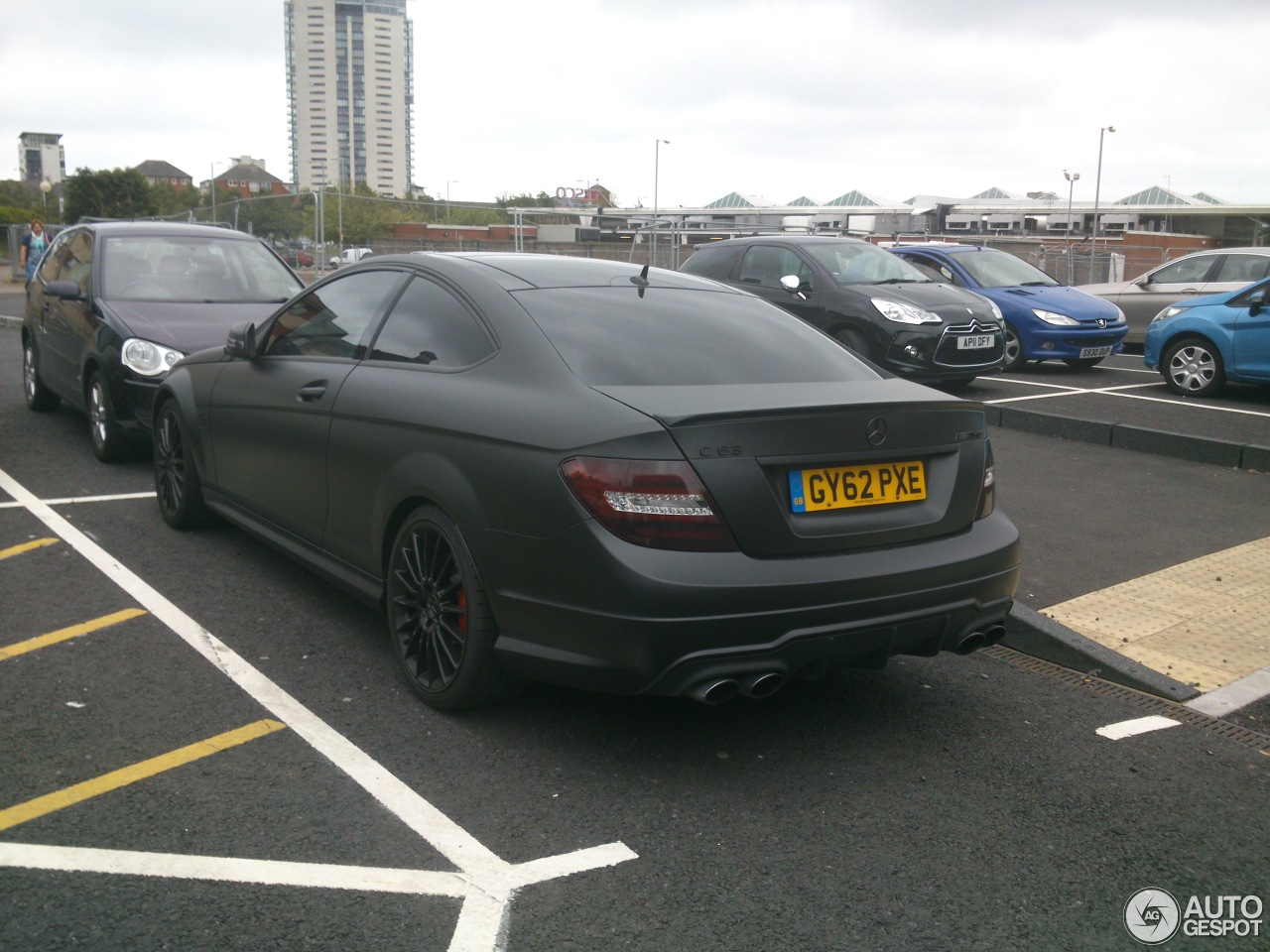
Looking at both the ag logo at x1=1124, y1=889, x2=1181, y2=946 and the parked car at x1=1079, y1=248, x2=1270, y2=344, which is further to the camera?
the parked car at x1=1079, y1=248, x2=1270, y2=344

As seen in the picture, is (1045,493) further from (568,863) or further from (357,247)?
(357,247)

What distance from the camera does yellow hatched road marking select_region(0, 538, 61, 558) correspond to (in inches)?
236

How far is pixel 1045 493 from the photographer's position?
7781 mm

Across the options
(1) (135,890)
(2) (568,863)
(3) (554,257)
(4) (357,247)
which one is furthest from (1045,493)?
(4) (357,247)

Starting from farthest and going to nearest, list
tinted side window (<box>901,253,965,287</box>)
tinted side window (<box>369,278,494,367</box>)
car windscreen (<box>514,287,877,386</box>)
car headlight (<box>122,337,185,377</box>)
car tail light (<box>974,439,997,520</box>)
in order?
tinted side window (<box>901,253,965,287</box>), car headlight (<box>122,337,185,377</box>), tinted side window (<box>369,278,494,367</box>), car tail light (<box>974,439,997,520</box>), car windscreen (<box>514,287,877,386</box>)

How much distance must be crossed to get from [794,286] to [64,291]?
6.82 m

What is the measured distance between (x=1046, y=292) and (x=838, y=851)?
521 inches

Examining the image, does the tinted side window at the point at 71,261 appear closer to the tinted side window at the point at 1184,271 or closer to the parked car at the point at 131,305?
the parked car at the point at 131,305

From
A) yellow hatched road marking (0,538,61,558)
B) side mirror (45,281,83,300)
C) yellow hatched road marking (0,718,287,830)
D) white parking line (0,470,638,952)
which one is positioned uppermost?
side mirror (45,281,83,300)

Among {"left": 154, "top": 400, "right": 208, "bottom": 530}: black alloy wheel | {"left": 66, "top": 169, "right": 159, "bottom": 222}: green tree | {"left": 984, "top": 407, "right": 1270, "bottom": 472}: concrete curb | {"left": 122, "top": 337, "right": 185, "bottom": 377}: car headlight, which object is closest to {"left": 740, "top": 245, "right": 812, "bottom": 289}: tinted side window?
{"left": 984, "top": 407, "right": 1270, "bottom": 472}: concrete curb

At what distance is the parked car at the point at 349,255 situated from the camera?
21.0 metres

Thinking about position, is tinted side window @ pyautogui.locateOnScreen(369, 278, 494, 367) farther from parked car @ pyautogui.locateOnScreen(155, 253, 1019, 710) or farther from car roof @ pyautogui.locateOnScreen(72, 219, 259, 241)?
car roof @ pyautogui.locateOnScreen(72, 219, 259, 241)

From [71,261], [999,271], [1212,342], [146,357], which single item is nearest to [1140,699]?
[146,357]

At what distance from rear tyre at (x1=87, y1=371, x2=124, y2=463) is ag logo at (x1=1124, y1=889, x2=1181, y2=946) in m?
7.13
